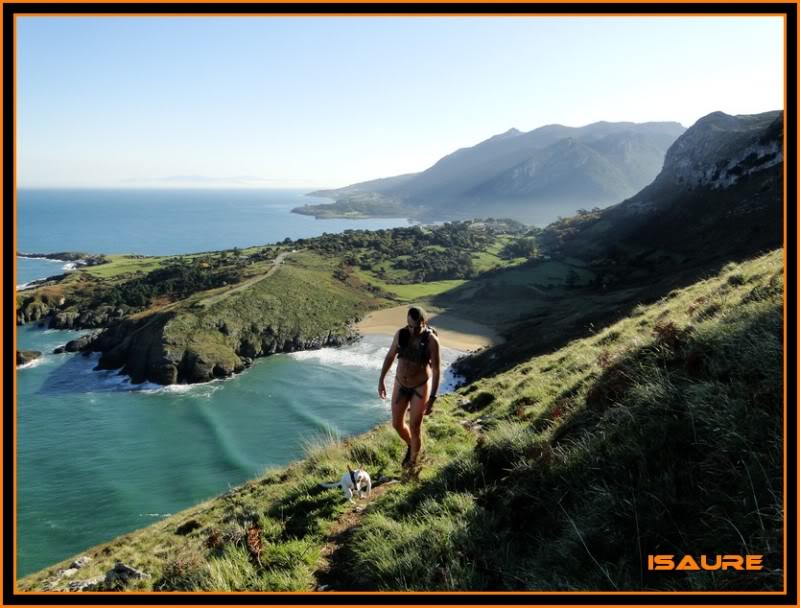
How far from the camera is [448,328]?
70875 mm

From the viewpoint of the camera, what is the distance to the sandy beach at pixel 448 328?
63031mm

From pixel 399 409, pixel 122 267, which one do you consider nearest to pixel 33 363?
pixel 122 267

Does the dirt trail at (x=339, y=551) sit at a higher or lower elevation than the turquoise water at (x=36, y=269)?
lower

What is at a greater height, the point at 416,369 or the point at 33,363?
the point at 416,369

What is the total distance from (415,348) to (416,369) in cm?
34

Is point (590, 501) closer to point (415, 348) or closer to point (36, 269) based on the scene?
point (415, 348)

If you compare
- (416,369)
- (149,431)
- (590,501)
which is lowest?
(149,431)

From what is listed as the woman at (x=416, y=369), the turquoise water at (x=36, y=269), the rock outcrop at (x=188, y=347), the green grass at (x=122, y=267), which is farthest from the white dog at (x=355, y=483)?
the turquoise water at (x=36, y=269)

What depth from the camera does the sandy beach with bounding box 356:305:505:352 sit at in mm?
63031

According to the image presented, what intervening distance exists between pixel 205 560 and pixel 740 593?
5.77 m

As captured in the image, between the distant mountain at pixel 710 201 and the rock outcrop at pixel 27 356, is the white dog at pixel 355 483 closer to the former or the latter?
the distant mountain at pixel 710 201

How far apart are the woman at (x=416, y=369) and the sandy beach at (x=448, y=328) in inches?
2114

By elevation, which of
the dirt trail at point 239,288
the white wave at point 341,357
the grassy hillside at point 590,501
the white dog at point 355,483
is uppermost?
the dirt trail at point 239,288

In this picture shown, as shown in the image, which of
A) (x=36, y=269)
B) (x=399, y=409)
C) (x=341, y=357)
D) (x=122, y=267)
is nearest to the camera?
(x=399, y=409)
